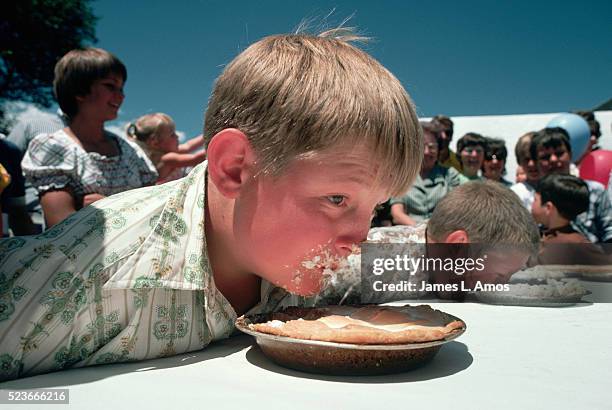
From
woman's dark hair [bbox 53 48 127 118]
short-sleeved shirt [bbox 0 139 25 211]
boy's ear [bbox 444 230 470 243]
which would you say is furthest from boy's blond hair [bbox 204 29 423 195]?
short-sleeved shirt [bbox 0 139 25 211]

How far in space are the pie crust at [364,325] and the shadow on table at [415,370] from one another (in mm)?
65

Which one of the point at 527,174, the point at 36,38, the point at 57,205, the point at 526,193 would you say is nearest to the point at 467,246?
the point at 57,205

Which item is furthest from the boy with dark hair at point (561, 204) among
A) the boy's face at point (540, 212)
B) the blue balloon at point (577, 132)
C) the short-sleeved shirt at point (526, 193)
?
the blue balloon at point (577, 132)

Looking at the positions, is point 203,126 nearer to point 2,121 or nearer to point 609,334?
point 609,334

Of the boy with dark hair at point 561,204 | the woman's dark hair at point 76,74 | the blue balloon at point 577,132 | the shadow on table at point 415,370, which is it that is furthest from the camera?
the blue balloon at point 577,132

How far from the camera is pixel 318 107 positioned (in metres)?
0.93

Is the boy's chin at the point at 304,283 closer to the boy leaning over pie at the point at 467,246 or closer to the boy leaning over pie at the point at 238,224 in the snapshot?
the boy leaning over pie at the point at 238,224

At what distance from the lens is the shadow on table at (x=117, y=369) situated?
2.73ft

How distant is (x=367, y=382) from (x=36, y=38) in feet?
55.0

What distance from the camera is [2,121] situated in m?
14.5

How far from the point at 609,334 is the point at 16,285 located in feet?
4.00

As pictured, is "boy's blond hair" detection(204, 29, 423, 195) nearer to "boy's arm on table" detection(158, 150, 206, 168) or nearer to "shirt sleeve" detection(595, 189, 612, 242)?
"boy's arm on table" detection(158, 150, 206, 168)

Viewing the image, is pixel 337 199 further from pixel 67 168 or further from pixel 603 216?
pixel 603 216

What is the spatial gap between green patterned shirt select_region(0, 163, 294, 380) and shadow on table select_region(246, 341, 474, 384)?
15cm
